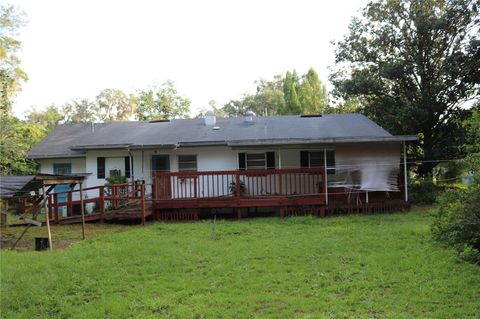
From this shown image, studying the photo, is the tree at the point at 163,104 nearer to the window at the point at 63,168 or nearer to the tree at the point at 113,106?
the tree at the point at 113,106

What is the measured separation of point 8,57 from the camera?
19500 mm

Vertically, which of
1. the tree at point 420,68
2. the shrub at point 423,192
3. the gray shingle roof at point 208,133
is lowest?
the shrub at point 423,192

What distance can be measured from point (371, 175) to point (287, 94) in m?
20.5

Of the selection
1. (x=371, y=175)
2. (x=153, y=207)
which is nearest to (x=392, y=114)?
(x=371, y=175)

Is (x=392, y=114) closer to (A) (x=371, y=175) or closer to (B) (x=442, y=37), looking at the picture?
(B) (x=442, y=37)

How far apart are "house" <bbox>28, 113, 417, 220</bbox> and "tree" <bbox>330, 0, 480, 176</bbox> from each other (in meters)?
3.02

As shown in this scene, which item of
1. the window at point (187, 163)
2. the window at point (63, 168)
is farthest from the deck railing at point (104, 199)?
the window at point (187, 163)

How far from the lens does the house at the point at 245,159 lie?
42.9 feet

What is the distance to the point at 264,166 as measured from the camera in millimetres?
15109

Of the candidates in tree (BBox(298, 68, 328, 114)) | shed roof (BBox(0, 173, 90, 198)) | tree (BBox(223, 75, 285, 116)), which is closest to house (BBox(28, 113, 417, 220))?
shed roof (BBox(0, 173, 90, 198))

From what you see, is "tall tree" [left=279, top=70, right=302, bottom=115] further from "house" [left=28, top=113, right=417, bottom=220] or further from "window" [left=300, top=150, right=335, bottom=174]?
"window" [left=300, top=150, right=335, bottom=174]

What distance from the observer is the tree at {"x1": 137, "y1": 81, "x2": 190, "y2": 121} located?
36406 millimetres

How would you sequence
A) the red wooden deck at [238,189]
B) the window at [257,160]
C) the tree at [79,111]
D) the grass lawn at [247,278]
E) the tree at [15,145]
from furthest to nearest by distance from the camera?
the tree at [79,111]
the tree at [15,145]
the window at [257,160]
the red wooden deck at [238,189]
the grass lawn at [247,278]

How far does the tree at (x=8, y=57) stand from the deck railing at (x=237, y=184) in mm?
11336
